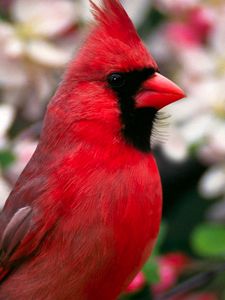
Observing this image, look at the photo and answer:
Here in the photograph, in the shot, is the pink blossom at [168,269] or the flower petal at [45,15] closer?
the pink blossom at [168,269]

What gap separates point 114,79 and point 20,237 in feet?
1.15

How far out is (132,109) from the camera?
224 cm

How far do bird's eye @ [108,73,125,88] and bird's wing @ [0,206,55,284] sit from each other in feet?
0.93

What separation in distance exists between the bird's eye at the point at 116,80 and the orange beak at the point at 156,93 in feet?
0.16

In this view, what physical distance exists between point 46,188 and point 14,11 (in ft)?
2.57

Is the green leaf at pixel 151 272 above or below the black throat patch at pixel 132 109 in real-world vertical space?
below

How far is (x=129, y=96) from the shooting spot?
224 centimetres

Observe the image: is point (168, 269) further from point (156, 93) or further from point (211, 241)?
point (156, 93)

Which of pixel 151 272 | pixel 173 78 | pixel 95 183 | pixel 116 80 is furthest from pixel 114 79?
pixel 173 78

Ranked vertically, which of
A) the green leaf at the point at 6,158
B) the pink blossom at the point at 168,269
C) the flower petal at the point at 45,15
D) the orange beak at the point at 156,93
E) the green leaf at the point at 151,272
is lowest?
the pink blossom at the point at 168,269

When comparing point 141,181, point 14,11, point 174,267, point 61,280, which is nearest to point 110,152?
point 141,181

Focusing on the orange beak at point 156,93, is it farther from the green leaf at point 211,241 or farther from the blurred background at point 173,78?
the green leaf at point 211,241

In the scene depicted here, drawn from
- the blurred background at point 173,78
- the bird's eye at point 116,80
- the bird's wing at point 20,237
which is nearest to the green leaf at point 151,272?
the blurred background at point 173,78

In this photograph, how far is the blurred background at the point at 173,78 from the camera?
2650 mm
